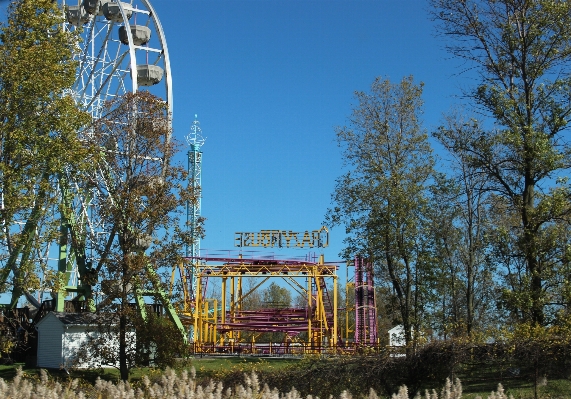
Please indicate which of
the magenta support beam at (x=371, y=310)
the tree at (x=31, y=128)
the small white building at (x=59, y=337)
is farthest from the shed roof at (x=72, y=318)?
the magenta support beam at (x=371, y=310)

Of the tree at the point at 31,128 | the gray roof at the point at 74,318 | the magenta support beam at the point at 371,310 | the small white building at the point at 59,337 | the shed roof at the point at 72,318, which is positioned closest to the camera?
the tree at the point at 31,128

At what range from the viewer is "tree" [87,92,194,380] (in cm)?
2333

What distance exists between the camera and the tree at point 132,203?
23328 millimetres

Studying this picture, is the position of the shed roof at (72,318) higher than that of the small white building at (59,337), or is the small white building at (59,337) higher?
the shed roof at (72,318)

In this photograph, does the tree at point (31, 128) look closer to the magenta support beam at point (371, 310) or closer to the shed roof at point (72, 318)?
the shed roof at point (72, 318)

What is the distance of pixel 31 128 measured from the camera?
20.6 m

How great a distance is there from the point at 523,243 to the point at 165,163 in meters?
11.5

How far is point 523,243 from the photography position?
62.0ft

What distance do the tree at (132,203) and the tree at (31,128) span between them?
1.95 meters

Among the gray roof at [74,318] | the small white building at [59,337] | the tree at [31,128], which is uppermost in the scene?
the tree at [31,128]

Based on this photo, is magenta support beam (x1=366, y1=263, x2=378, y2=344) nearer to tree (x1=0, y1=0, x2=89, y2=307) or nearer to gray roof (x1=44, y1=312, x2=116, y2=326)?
gray roof (x1=44, y1=312, x2=116, y2=326)

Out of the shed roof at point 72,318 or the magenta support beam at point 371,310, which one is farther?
the magenta support beam at point 371,310

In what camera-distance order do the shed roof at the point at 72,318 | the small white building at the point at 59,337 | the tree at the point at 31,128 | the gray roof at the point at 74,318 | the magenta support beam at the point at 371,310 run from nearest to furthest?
the tree at the point at 31,128
the gray roof at the point at 74,318
the shed roof at the point at 72,318
the small white building at the point at 59,337
the magenta support beam at the point at 371,310

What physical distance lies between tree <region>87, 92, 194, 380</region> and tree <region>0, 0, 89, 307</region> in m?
1.95
